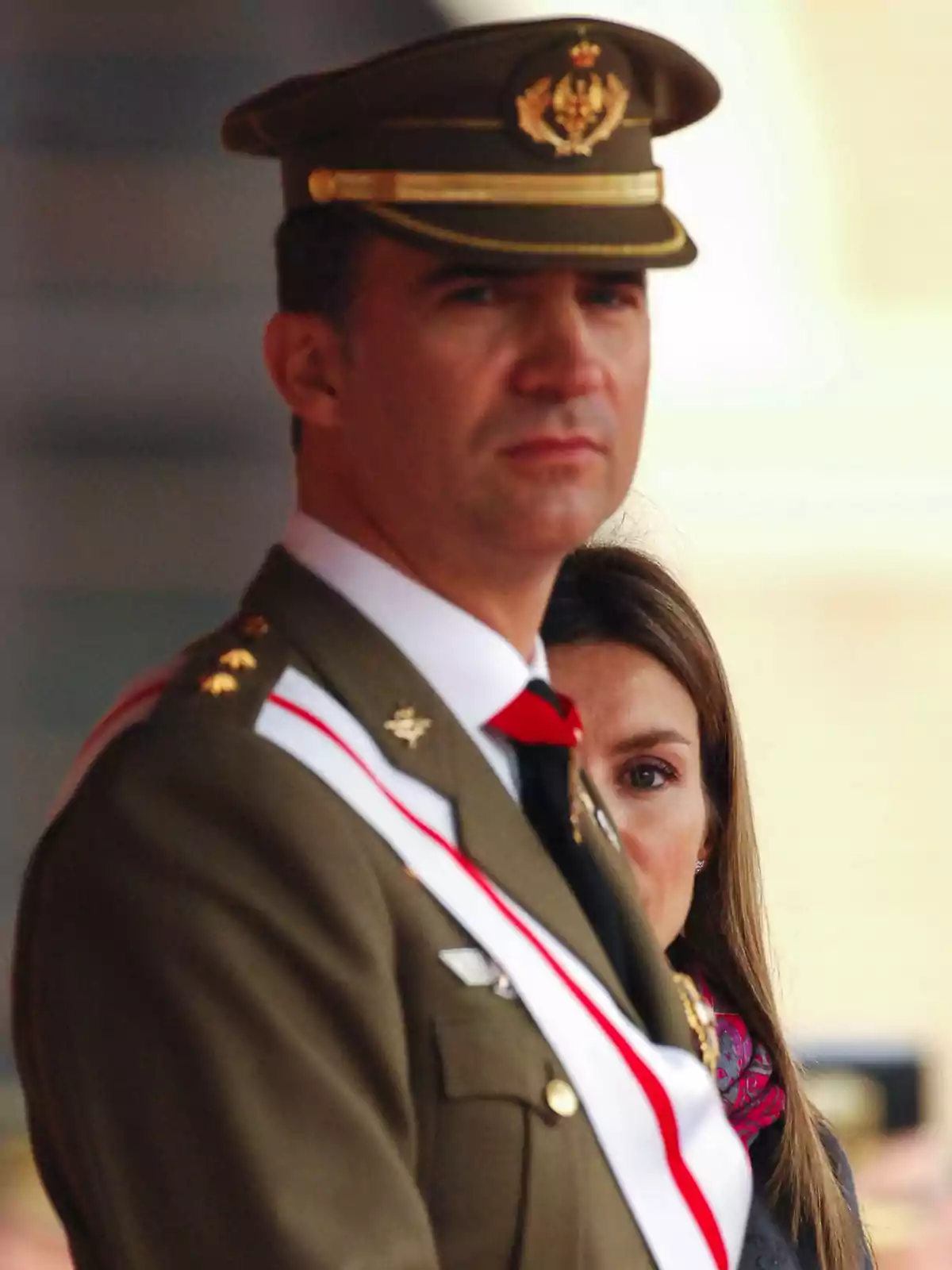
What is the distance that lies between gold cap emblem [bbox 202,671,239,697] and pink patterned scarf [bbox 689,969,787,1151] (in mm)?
399

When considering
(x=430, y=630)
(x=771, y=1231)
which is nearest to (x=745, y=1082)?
(x=771, y=1231)

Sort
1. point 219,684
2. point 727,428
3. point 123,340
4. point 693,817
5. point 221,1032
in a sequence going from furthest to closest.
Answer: point 727,428
point 123,340
point 693,817
point 219,684
point 221,1032

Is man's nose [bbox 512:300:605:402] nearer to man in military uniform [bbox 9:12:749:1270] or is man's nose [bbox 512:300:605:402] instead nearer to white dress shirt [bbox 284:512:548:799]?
man in military uniform [bbox 9:12:749:1270]

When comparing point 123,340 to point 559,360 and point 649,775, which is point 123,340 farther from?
point 559,360

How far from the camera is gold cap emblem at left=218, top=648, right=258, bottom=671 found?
1.00 metres

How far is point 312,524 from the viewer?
1062mm

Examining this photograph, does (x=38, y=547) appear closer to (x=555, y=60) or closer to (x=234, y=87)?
(x=234, y=87)

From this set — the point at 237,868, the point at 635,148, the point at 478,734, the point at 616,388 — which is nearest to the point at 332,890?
the point at 237,868

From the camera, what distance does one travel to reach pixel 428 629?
104 cm

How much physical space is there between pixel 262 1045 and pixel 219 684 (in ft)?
0.55

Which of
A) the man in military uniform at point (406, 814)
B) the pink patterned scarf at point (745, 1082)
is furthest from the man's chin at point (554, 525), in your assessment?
the pink patterned scarf at point (745, 1082)

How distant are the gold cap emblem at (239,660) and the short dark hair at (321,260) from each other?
15cm

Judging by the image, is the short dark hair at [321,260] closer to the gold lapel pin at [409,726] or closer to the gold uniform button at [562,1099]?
the gold lapel pin at [409,726]

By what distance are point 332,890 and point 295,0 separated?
4.27 ft
